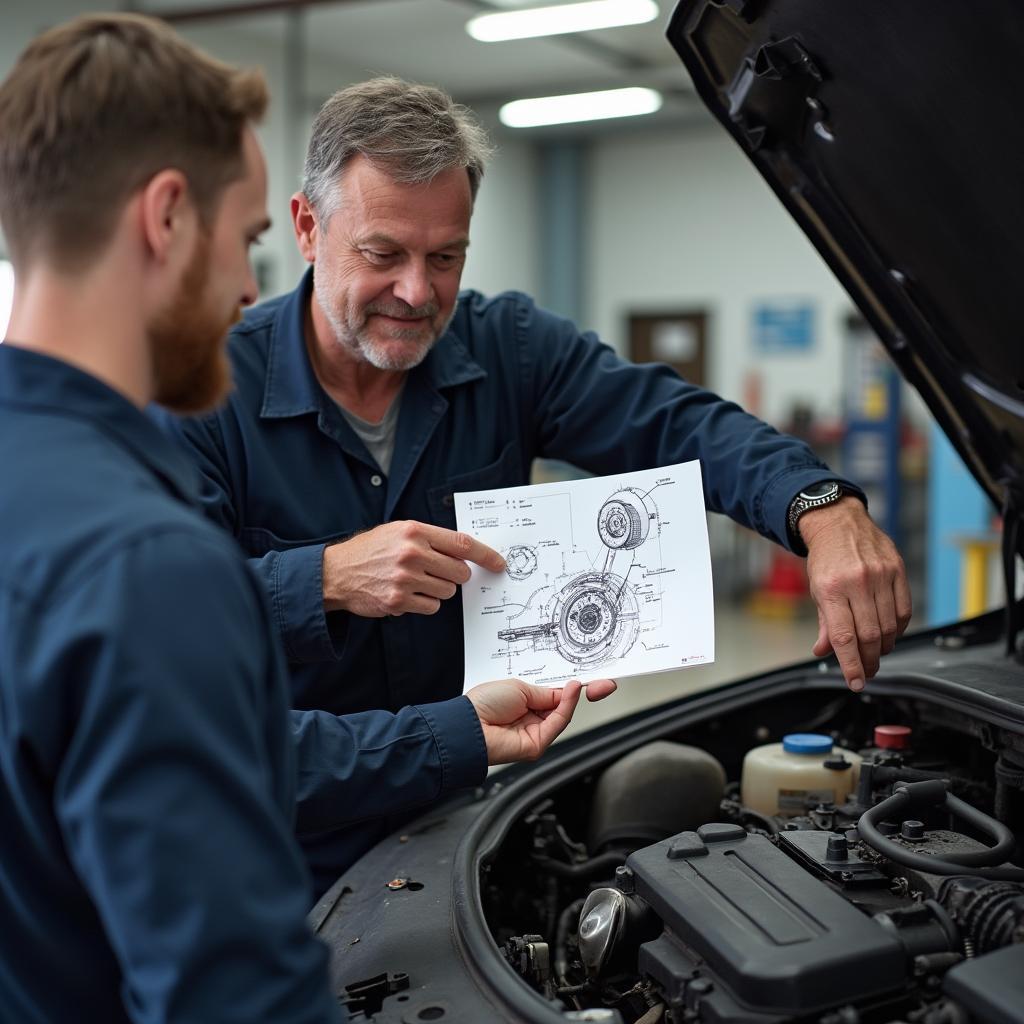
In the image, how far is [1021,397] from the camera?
1.59 metres

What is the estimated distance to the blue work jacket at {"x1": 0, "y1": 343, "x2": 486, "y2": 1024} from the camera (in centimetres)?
73

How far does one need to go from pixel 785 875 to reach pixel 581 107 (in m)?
8.61

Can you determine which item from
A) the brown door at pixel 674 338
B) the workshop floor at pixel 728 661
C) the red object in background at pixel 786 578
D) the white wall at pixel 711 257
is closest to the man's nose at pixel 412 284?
the workshop floor at pixel 728 661

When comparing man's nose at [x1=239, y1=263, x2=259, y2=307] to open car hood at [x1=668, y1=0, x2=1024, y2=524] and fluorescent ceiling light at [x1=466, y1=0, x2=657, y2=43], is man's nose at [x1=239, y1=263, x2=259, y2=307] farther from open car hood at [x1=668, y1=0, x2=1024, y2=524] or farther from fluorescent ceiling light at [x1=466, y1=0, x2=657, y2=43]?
fluorescent ceiling light at [x1=466, y1=0, x2=657, y2=43]

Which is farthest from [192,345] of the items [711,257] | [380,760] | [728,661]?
[711,257]

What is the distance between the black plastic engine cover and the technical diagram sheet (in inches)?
11.0

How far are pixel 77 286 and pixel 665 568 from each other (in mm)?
917

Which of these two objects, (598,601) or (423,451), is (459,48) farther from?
(598,601)

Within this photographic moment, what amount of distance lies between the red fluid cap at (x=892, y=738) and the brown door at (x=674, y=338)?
28.8 feet

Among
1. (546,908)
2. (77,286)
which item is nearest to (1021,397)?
(546,908)

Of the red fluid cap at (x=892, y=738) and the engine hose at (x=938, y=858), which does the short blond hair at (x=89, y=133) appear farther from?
the red fluid cap at (x=892, y=738)

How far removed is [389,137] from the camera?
163cm

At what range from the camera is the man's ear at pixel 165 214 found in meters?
0.85

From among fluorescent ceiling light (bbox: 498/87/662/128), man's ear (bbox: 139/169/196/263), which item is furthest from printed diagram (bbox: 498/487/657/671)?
fluorescent ceiling light (bbox: 498/87/662/128)
